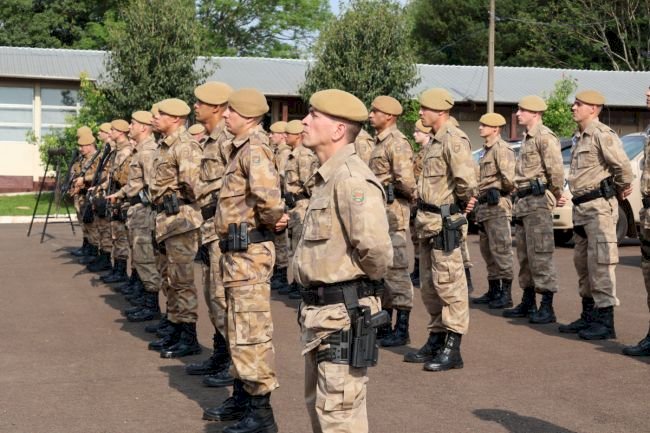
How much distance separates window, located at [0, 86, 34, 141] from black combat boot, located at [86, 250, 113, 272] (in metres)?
18.0

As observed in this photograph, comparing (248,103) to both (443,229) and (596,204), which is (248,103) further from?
(596,204)

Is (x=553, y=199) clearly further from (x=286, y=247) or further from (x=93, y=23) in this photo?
(x=93, y=23)

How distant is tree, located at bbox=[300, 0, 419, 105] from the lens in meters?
25.9

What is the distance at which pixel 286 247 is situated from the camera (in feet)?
42.4

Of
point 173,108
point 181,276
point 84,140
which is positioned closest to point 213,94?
point 173,108

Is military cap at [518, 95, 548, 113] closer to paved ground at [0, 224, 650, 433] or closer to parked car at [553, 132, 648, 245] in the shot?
paved ground at [0, 224, 650, 433]

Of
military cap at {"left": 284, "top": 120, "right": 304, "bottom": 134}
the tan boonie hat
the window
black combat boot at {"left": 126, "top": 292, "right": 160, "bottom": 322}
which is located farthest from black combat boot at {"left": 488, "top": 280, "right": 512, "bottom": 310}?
the window

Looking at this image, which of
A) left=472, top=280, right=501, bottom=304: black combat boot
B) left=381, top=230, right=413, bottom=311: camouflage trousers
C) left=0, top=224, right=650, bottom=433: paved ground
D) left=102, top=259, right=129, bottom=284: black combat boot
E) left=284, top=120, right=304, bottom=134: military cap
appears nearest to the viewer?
left=0, top=224, right=650, bottom=433: paved ground

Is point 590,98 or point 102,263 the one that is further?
point 102,263

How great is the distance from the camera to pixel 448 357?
7.61 m

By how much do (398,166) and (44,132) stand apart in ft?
79.9

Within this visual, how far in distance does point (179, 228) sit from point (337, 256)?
3815 mm

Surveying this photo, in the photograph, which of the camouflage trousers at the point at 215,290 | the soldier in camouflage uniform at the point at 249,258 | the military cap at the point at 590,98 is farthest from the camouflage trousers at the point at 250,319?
the military cap at the point at 590,98

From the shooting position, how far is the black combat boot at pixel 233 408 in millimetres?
6270
